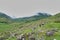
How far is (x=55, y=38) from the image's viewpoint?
192 ft

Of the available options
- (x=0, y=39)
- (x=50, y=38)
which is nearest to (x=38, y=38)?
(x=50, y=38)

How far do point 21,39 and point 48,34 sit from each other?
1344 centimetres

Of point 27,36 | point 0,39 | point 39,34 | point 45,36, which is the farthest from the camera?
point 0,39

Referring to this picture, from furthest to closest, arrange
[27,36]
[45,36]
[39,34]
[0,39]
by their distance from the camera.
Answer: [0,39] → [27,36] → [39,34] → [45,36]

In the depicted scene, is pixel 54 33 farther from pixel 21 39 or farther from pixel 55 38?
pixel 21 39

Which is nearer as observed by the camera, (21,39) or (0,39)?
(21,39)

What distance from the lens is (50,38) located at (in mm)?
60375

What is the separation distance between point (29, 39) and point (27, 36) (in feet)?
9.86

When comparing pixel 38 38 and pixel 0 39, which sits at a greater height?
pixel 38 38

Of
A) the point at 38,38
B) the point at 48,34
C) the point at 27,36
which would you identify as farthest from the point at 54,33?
the point at 27,36

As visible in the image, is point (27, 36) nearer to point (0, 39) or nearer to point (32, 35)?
point (32, 35)

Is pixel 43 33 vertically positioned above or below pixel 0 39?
above

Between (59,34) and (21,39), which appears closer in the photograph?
(59,34)

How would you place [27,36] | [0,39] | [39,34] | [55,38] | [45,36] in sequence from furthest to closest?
[0,39]
[27,36]
[39,34]
[45,36]
[55,38]
